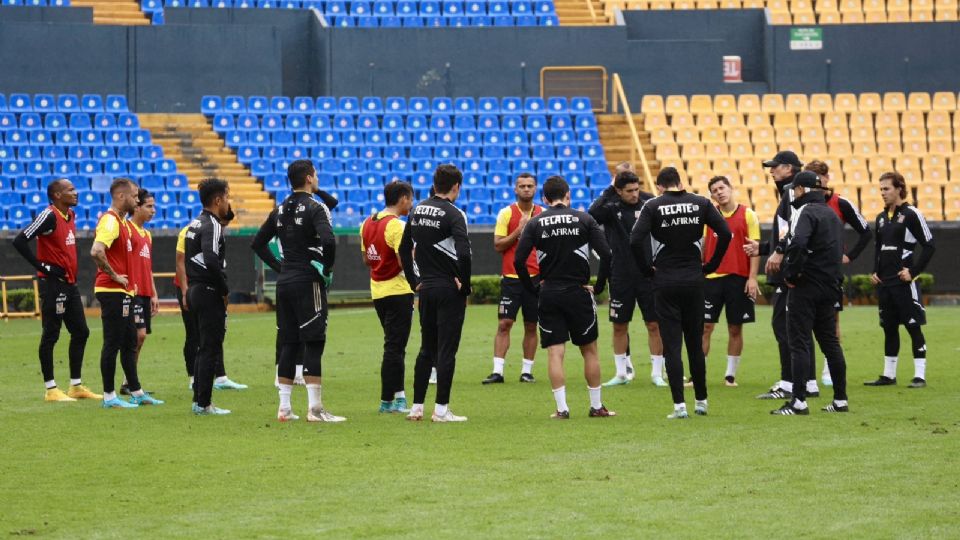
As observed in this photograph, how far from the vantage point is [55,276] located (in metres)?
12.5

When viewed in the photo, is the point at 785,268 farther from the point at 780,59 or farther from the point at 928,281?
the point at 780,59

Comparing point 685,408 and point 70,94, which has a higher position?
point 70,94

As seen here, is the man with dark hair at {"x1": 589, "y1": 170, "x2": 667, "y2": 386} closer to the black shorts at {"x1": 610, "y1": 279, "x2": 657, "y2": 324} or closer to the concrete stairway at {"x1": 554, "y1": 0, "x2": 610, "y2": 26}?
the black shorts at {"x1": 610, "y1": 279, "x2": 657, "y2": 324}

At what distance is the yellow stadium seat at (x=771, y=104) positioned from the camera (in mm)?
35250

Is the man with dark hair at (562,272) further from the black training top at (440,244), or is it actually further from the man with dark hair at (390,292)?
the man with dark hair at (390,292)

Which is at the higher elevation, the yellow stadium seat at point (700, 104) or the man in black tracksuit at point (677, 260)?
the yellow stadium seat at point (700, 104)

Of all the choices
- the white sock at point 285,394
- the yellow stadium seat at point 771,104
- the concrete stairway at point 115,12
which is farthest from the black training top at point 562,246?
the concrete stairway at point 115,12

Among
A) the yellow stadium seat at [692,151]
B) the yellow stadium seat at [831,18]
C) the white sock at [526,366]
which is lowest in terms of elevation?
A: the white sock at [526,366]

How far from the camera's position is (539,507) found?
24.2ft

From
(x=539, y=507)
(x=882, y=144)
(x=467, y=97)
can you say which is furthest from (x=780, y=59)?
(x=539, y=507)

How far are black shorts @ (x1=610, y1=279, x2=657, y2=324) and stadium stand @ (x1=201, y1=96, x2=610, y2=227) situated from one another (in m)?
17.0

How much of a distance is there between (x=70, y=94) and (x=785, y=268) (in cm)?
2637

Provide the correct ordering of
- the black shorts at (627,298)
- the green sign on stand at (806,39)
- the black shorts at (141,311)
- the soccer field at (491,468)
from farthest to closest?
the green sign on stand at (806,39), the black shorts at (627,298), the black shorts at (141,311), the soccer field at (491,468)

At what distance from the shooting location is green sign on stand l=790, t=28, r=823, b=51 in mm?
36906
